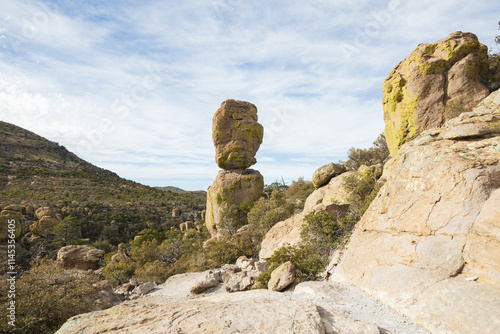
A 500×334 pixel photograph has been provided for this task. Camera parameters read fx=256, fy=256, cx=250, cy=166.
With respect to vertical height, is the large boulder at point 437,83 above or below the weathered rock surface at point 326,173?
above

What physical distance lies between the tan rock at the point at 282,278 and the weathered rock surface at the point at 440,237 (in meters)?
1.40

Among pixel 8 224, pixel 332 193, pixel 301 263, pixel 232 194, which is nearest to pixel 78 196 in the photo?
pixel 8 224

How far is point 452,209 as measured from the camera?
5.82m

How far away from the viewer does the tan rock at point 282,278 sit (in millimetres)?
7776

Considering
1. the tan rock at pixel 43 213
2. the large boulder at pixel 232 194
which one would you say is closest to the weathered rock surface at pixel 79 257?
the large boulder at pixel 232 194

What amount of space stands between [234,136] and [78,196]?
24.2 metres

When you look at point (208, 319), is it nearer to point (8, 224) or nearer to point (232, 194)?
point (232, 194)

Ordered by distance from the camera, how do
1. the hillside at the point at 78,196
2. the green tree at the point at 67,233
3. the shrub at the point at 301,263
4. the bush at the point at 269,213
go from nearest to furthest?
the shrub at the point at 301,263 → the bush at the point at 269,213 → the green tree at the point at 67,233 → the hillside at the point at 78,196

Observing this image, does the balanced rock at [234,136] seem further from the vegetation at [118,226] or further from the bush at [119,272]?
the bush at [119,272]

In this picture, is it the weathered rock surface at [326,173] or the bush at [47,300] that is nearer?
the bush at [47,300]

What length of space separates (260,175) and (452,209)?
66.3ft

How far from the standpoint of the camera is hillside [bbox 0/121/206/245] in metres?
29.9

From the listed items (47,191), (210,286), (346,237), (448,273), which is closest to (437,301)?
(448,273)

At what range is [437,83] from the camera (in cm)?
1447
